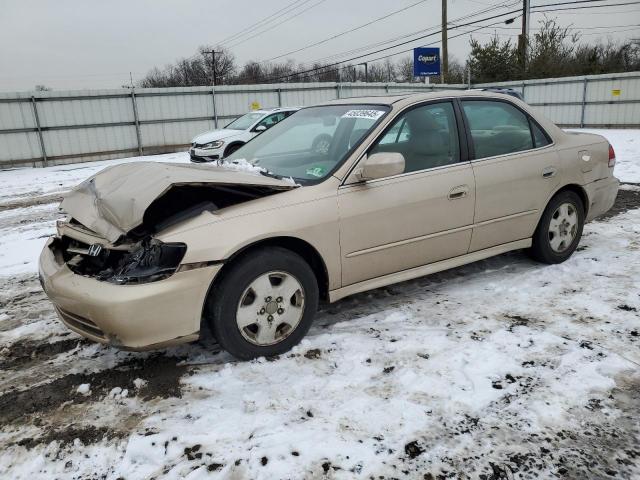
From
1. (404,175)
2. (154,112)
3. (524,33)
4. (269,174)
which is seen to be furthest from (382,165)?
(524,33)

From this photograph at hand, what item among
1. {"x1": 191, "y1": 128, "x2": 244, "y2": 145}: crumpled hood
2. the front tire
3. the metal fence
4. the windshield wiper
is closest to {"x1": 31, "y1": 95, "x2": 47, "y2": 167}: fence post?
the metal fence

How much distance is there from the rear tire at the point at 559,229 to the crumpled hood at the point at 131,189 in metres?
2.58

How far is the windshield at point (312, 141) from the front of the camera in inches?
145

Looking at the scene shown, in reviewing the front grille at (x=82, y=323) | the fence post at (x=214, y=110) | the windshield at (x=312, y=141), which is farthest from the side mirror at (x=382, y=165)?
the fence post at (x=214, y=110)

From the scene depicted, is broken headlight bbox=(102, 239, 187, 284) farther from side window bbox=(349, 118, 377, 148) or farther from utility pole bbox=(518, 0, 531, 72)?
utility pole bbox=(518, 0, 531, 72)

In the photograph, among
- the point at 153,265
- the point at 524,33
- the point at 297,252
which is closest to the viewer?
the point at 153,265

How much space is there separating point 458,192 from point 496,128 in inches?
32.5

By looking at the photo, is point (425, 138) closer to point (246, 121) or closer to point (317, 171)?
point (317, 171)

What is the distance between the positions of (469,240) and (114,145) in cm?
1667

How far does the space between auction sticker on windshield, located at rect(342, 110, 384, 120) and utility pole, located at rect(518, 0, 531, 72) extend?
A: 102ft

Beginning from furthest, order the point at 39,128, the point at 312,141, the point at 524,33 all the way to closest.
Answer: the point at 524,33 → the point at 39,128 → the point at 312,141

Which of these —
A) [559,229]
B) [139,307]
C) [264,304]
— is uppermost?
[139,307]

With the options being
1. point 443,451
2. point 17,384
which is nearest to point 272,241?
point 443,451

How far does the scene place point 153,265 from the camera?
2.86 metres
